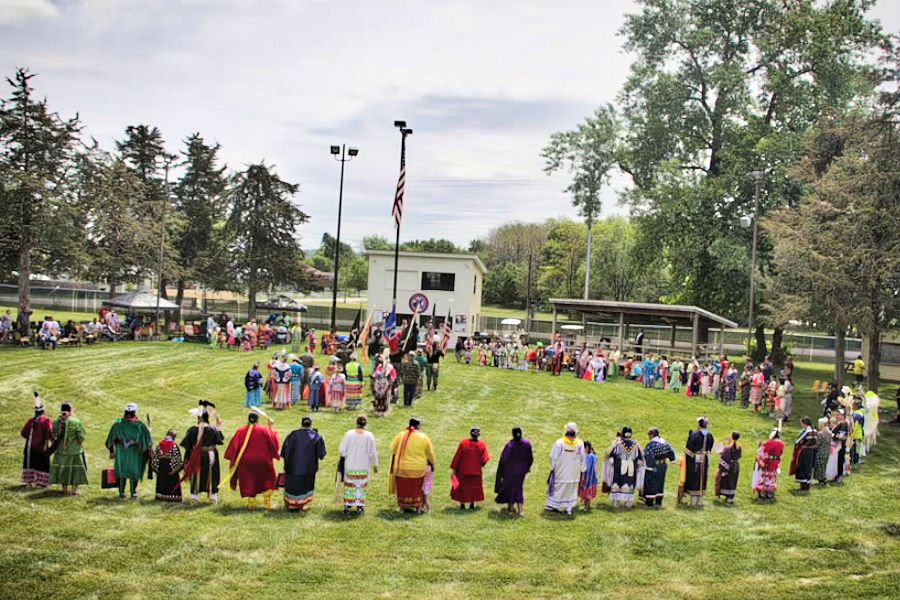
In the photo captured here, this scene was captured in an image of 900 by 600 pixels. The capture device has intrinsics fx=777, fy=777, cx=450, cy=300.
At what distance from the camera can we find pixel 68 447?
40.1ft

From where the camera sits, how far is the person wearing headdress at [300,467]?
39.0 feet

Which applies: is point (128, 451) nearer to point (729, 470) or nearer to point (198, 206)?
point (729, 470)

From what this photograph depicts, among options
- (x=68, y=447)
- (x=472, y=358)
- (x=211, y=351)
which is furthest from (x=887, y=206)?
(x=211, y=351)

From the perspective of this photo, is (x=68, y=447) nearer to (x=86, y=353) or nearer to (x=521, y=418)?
(x=521, y=418)

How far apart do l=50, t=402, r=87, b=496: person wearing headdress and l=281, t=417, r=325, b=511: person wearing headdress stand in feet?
10.7

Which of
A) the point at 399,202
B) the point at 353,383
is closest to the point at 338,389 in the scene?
the point at 353,383

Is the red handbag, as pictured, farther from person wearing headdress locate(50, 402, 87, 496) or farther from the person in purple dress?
the person in purple dress

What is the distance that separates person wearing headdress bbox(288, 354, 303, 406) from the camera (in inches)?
874

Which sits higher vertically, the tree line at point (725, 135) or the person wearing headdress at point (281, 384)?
the tree line at point (725, 135)

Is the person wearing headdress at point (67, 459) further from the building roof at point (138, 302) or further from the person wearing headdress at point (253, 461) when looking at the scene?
the building roof at point (138, 302)

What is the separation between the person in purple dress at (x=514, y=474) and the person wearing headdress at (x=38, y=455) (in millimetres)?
7184

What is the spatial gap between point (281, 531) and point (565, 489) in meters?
4.50

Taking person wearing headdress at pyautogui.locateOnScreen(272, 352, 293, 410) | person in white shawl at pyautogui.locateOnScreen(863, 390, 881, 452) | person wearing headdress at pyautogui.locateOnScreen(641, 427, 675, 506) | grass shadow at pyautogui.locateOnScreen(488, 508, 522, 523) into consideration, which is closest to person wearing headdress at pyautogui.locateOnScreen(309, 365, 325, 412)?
person wearing headdress at pyautogui.locateOnScreen(272, 352, 293, 410)

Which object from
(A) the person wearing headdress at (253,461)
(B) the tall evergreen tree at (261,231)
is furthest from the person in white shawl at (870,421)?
(B) the tall evergreen tree at (261,231)
